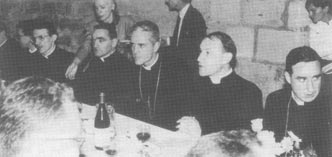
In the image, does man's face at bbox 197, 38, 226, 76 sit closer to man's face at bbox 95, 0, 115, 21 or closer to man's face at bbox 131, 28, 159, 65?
man's face at bbox 131, 28, 159, 65

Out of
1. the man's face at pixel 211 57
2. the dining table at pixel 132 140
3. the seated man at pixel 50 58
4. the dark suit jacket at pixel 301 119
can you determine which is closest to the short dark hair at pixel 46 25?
the seated man at pixel 50 58

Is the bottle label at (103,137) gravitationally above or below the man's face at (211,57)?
below

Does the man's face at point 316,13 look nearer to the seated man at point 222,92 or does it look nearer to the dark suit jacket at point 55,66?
the seated man at point 222,92

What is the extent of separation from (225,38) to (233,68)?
0.16 meters

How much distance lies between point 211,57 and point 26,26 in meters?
1.09

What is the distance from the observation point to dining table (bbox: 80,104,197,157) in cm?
240

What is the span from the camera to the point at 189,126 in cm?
239

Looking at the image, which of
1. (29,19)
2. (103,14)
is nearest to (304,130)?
(103,14)

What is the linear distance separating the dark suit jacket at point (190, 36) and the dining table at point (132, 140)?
41 centimetres

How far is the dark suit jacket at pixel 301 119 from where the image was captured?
2270 millimetres

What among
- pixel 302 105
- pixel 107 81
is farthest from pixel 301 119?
pixel 107 81

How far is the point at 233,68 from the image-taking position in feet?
7.48

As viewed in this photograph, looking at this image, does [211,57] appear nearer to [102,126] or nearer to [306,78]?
[306,78]

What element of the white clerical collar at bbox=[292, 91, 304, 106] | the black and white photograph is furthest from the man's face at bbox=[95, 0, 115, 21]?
the white clerical collar at bbox=[292, 91, 304, 106]
